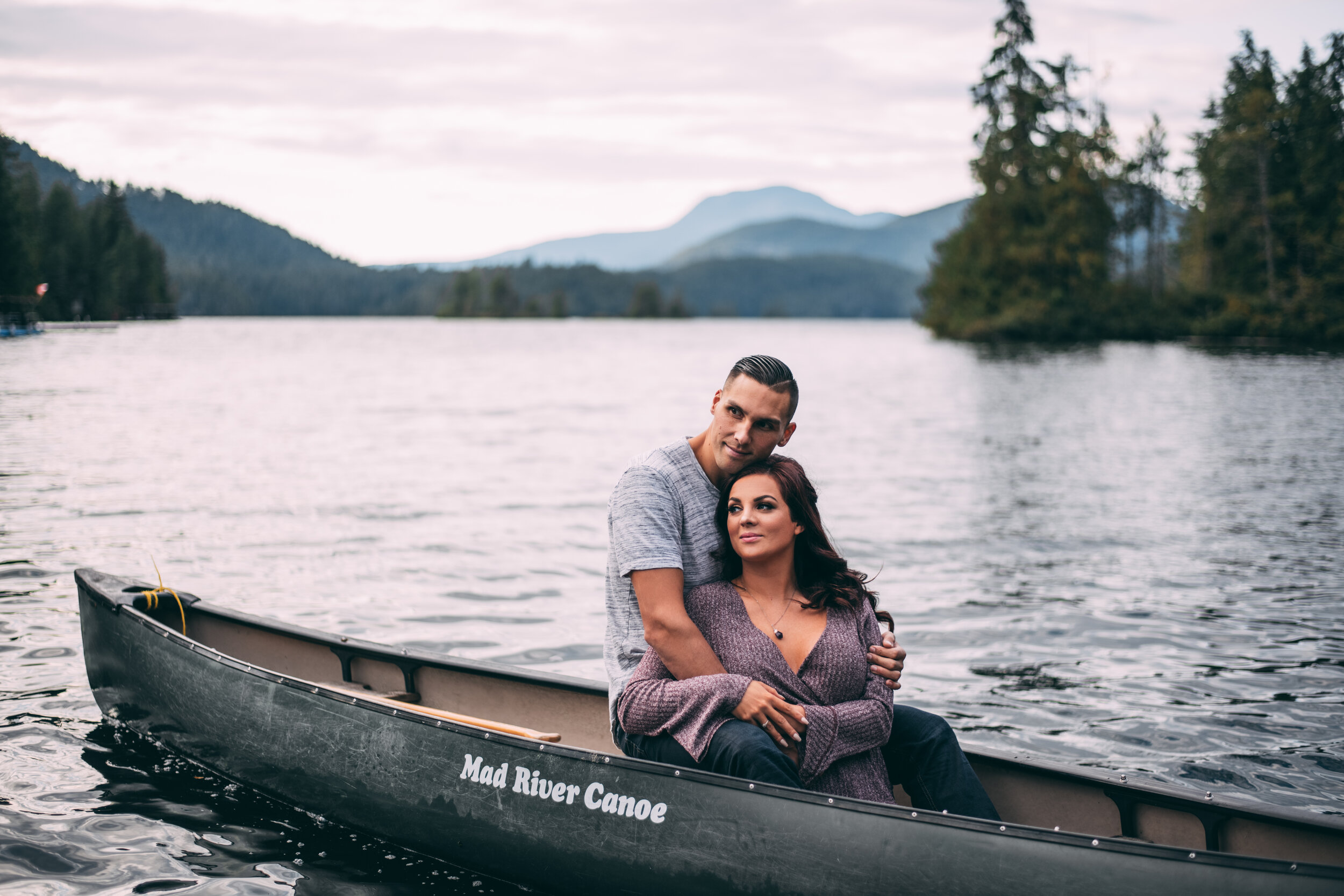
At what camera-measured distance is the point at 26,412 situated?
28.7 metres

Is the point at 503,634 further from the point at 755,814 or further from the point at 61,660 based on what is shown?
the point at 755,814

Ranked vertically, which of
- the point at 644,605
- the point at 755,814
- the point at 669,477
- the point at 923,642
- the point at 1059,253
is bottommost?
the point at 923,642

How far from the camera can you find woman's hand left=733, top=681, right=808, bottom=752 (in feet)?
14.0

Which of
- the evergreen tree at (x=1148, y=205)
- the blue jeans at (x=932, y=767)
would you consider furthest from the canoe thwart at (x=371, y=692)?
the evergreen tree at (x=1148, y=205)

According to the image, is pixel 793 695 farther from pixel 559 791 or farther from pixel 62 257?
pixel 62 257

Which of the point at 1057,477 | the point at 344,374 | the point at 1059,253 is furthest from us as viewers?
the point at 1059,253

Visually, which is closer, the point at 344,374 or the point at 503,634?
the point at 503,634

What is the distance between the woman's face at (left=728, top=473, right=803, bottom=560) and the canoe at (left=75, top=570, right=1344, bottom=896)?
0.91m

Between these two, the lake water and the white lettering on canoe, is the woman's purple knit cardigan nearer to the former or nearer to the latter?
the white lettering on canoe

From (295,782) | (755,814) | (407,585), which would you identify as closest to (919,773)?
(755,814)

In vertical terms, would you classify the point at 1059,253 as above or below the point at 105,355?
above

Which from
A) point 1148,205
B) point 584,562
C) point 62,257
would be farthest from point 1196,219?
point 62,257

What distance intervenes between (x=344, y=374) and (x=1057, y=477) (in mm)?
39935

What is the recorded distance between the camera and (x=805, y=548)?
466 cm
